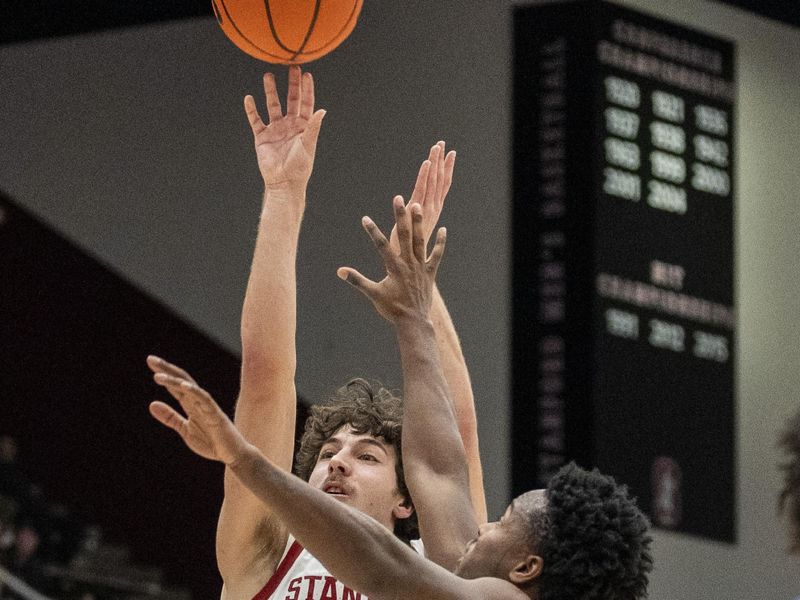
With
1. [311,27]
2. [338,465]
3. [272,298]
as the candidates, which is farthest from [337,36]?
[338,465]

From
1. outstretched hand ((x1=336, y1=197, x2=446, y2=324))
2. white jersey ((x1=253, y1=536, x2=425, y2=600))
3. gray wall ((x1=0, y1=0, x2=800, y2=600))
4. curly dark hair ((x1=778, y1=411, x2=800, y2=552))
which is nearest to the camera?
curly dark hair ((x1=778, y1=411, x2=800, y2=552))

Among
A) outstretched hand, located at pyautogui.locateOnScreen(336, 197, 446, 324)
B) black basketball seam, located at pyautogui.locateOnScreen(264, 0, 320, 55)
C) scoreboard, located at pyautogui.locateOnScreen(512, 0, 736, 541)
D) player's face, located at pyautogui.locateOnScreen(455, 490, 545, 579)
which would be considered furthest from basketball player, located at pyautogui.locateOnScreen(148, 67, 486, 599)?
scoreboard, located at pyautogui.locateOnScreen(512, 0, 736, 541)

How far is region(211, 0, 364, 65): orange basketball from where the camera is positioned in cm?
363

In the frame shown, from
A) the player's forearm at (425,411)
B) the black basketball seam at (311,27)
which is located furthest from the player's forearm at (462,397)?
the black basketball seam at (311,27)

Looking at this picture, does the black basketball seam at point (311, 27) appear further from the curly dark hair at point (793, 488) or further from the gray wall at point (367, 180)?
the gray wall at point (367, 180)

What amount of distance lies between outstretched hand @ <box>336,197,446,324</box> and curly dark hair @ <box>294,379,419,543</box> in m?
0.43

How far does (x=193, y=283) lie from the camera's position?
33.6 ft

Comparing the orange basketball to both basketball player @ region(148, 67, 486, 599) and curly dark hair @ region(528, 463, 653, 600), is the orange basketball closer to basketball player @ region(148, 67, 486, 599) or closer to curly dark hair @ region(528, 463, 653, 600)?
basketball player @ region(148, 67, 486, 599)

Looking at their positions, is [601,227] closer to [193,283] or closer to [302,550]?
[193,283]

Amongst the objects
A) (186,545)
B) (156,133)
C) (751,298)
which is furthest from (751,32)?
(186,545)

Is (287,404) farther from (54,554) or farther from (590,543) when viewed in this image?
(54,554)

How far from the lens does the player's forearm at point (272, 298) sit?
3.13 meters

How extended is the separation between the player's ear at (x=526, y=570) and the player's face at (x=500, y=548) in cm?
1

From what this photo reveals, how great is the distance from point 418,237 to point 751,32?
21.7ft
